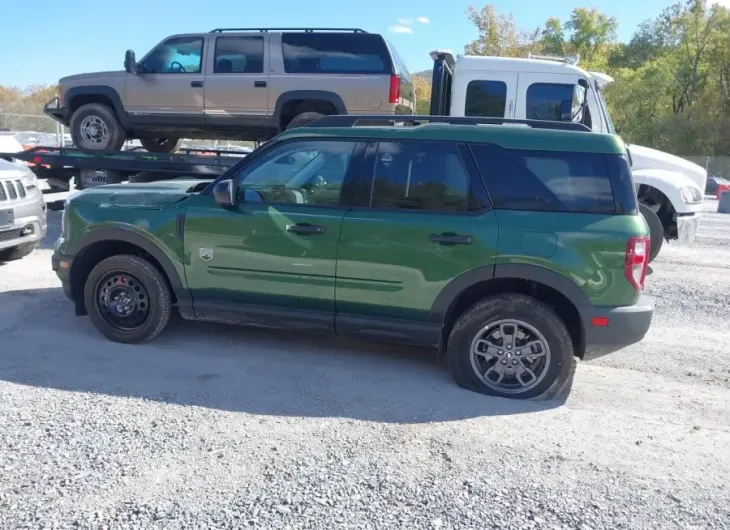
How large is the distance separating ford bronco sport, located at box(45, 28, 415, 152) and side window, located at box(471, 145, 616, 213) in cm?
413

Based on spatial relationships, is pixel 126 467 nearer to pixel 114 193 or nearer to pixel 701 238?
pixel 114 193

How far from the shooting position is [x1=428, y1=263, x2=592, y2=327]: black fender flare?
4078 mm

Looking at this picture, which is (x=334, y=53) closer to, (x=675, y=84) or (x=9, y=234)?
(x=9, y=234)

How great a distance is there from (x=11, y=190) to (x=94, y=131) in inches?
95.1

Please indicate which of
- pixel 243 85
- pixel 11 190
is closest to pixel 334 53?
pixel 243 85

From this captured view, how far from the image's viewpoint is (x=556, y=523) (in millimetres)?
2852

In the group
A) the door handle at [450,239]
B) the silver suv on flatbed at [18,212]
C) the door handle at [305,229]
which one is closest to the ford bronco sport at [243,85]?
the silver suv on flatbed at [18,212]

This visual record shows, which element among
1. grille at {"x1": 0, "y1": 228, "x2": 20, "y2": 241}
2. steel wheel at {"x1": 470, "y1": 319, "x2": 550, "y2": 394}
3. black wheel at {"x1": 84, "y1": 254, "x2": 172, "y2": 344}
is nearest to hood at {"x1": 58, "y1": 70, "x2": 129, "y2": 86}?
grille at {"x1": 0, "y1": 228, "x2": 20, "y2": 241}

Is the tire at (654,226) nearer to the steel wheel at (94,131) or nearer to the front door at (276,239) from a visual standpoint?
the front door at (276,239)

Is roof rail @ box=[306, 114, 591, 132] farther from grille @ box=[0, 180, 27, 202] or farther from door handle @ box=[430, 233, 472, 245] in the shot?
grille @ box=[0, 180, 27, 202]

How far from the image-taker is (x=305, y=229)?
446 centimetres

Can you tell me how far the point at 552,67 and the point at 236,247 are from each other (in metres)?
5.41

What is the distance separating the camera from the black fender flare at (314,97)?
8094mm

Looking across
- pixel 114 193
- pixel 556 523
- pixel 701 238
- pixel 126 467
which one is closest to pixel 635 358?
pixel 556 523
